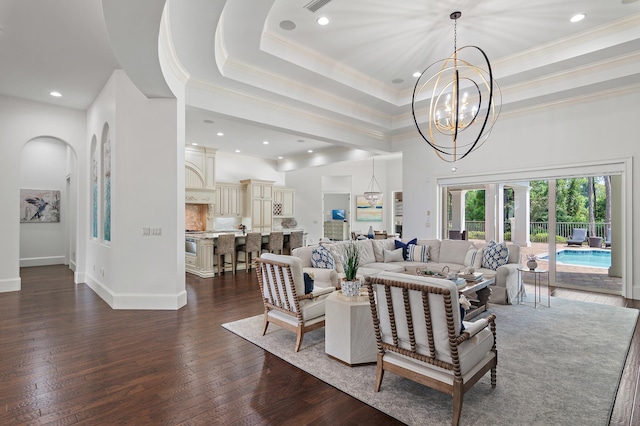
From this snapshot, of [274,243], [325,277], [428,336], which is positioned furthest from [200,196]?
[428,336]

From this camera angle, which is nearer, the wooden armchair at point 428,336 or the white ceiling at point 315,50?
the wooden armchair at point 428,336

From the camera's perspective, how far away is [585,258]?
20.3 feet

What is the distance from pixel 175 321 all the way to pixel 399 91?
5.50 metres

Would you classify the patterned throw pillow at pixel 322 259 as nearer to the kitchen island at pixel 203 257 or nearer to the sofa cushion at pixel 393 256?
the sofa cushion at pixel 393 256

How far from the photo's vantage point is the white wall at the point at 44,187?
329 inches

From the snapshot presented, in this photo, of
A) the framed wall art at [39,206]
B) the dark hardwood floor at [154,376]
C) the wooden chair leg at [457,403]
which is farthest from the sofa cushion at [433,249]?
the framed wall art at [39,206]

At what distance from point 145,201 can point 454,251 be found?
207 inches

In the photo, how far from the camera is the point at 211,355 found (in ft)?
10.5

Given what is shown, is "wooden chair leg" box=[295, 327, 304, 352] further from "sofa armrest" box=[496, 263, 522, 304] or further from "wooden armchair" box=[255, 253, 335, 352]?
"sofa armrest" box=[496, 263, 522, 304]

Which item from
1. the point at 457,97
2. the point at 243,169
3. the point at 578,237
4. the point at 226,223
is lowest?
the point at 578,237

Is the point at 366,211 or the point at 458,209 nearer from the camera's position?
the point at 458,209

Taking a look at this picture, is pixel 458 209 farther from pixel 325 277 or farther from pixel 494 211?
pixel 325 277

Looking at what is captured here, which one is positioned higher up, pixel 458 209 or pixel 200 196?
pixel 200 196

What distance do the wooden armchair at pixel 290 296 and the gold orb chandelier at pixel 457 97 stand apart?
A: 2.15 meters
